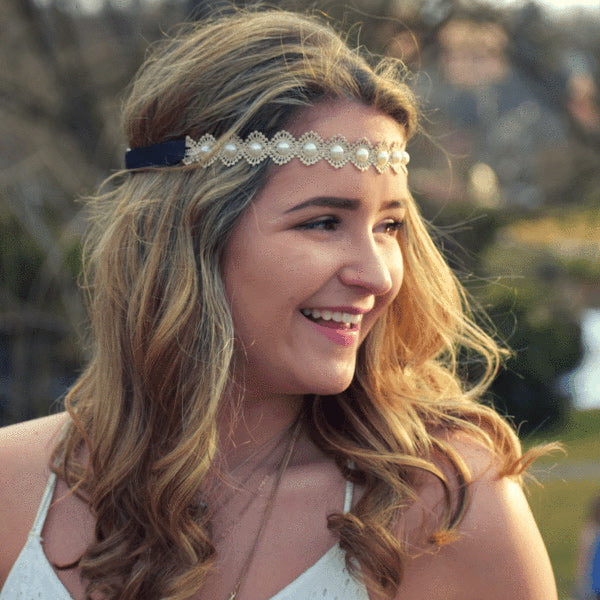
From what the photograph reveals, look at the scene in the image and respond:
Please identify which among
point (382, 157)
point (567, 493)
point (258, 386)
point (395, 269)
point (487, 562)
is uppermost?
point (382, 157)

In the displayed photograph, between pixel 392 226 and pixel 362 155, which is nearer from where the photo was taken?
pixel 362 155

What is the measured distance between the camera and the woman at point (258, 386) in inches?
76.5

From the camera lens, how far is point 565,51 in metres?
6.28

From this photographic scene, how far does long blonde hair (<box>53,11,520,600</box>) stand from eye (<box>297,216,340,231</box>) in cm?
16

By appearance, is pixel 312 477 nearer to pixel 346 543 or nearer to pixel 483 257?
pixel 346 543

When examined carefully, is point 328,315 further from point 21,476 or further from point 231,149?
point 21,476

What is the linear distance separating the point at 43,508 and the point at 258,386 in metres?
0.65

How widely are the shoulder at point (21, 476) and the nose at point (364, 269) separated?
1.00m

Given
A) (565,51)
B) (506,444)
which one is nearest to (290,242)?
(506,444)

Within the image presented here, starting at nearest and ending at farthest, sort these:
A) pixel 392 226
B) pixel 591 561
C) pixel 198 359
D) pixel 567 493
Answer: pixel 198 359
pixel 392 226
pixel 591 561
pixel 567 493

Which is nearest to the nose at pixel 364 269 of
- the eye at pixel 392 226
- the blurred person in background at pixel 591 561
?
the eye at pixel 392 226

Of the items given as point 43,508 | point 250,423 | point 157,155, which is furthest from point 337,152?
point 43,508

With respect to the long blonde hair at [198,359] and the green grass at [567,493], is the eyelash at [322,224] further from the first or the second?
the green grass at [567,493]

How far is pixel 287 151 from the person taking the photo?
195 centimetres
